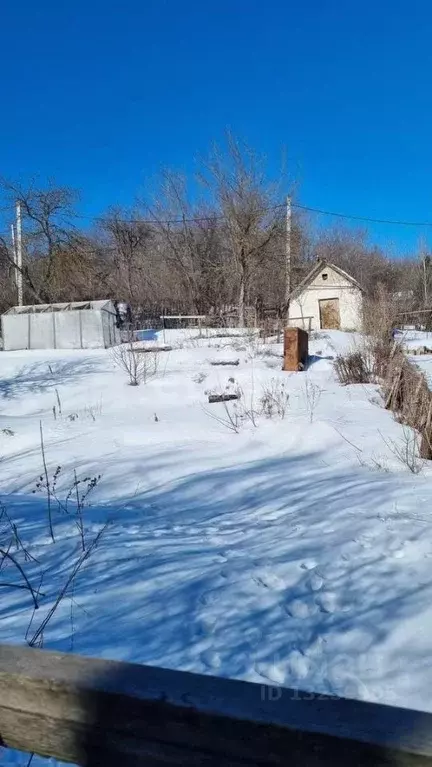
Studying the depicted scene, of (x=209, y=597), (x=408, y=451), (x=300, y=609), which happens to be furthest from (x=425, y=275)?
(x=209, y=597)

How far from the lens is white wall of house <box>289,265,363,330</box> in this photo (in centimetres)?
3119

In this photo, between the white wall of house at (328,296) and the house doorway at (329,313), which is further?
the house doorway at (329,313)

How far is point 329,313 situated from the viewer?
32.0 metres

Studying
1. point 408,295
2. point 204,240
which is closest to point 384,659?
point 204,240

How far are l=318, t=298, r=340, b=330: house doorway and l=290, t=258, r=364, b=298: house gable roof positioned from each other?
1.49m

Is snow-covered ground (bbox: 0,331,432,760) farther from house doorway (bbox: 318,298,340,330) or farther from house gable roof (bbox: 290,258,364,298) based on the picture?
house doorway (bbox: 318,298,340,330)

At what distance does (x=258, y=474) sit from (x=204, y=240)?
33.8 m

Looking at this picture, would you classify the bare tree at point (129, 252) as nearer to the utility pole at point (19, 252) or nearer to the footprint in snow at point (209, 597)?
the utility pole at point (19, 252)

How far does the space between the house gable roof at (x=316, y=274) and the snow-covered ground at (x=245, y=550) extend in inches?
915

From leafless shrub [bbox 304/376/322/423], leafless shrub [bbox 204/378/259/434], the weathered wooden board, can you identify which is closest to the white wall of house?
leafless shrub [bbox 304/376/322/423]

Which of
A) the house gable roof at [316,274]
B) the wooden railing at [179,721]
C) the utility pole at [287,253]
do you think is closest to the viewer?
the wooden railing at [179,721]

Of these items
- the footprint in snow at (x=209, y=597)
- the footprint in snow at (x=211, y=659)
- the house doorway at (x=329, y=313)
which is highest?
the house doorway at (x=329, y=313)

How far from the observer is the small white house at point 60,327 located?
75.0ft

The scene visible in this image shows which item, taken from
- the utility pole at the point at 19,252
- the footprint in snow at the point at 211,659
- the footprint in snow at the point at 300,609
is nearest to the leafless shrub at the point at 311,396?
the footprint in snow at the point at 300,609
